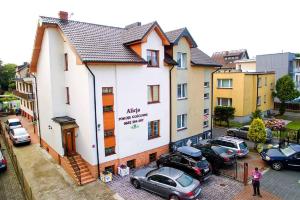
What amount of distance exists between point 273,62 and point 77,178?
42.5 meters

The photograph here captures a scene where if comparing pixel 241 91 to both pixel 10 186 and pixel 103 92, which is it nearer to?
pixel 103 92

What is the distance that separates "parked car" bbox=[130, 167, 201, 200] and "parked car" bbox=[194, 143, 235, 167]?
173 inches

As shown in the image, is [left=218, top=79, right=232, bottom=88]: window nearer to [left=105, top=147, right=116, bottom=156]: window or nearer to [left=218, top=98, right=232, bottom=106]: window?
[left=218, top=98, right=232, bottom=106]: window

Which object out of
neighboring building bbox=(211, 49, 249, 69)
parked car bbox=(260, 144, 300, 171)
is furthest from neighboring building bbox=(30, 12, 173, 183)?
neighboring building bbox=(211, 49, 249, 69)

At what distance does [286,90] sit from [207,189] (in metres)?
29.9

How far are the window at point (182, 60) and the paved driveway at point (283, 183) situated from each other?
11700 mm

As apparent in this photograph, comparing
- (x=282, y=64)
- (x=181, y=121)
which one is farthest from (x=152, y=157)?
(x=282, y=64)

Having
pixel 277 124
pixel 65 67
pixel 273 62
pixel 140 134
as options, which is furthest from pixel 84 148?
pixel 273 62

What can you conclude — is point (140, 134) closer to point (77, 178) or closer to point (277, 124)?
point (77, 178)

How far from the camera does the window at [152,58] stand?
19203mm

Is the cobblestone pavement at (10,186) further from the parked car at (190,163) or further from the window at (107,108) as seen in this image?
the parked car at (190,163)

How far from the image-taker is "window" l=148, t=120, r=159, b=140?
19.7 metres

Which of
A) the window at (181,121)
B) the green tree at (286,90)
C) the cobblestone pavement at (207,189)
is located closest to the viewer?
the cobblestone pavement at (207,189)

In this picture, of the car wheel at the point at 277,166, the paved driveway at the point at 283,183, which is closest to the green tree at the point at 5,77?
the car wheel at the point at 277,166
